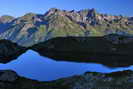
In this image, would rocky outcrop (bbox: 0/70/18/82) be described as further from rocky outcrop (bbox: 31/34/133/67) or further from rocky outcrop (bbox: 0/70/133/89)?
rocky outcrop (bbox: 31/34/133/67)

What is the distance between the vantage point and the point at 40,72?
206ft

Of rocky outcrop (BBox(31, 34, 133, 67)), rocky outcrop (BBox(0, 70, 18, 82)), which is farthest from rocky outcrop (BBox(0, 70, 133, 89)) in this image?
rocky outcrop (BBox(31, 34, 133, 67))

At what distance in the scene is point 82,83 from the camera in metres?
49.1

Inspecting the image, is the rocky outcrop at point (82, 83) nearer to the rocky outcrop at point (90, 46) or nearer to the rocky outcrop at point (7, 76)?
the rocky outcrop at point (7, 76)

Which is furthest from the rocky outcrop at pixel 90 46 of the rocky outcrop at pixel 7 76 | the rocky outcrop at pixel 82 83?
the rocky outcrop at pixel 7 76

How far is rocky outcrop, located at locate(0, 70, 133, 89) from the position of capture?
4694 centimetres

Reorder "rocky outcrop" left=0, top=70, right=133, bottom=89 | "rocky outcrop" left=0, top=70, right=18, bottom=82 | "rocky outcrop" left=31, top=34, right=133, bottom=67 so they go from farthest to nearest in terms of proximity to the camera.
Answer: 1. "rocky outcrop" left=31, top=34, right=133, bottom=67
2. "rocky outcrop" left=0, top=70, right=18, bottom=82
3. "rocky outcrop" left=0, top=70, right=133, bottom=89

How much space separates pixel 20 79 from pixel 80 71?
17.8 metres

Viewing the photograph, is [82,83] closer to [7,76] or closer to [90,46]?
[7,76]

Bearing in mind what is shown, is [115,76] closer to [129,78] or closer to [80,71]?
[129,78]

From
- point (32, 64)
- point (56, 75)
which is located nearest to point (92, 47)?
point (32, 64)

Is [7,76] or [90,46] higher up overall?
[7,76]

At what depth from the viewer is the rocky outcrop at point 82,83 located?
46.9 metres

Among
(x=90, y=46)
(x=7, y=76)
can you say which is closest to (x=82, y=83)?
(x=7, y=76)
